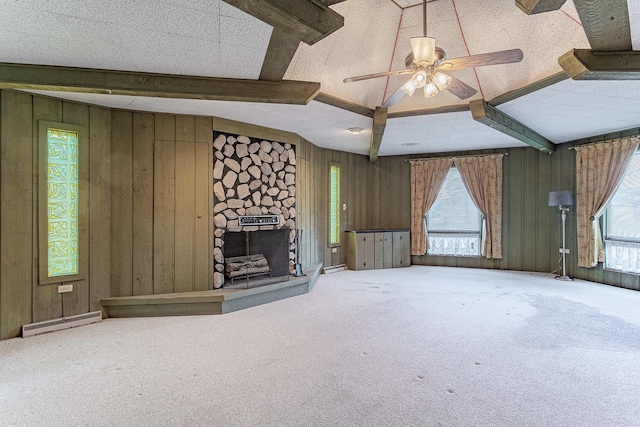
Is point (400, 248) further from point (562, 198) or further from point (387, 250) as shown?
point (562, 198)

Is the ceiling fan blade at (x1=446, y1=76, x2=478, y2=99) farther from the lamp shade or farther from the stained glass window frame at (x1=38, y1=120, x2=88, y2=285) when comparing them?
the stained glass window frame at (x1=38, y1=120, x2=88, y2=285)

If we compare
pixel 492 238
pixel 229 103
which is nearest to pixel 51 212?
pixel 229 103

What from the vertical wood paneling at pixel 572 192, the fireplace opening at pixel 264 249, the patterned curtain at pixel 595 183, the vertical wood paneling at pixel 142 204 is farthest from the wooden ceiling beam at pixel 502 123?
the vertical wood paneling at pixel 142 204

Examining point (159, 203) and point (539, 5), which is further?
point (159, 203)

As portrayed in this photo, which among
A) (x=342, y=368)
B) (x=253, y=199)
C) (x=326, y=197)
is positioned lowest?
(x=342, y=368)

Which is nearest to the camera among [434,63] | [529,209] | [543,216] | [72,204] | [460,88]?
[434,63]

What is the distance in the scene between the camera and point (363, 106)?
4184 millimetres

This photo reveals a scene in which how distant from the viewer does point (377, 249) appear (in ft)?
22.2

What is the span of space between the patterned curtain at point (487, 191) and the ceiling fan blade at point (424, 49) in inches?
181

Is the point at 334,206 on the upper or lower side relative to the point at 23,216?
upper

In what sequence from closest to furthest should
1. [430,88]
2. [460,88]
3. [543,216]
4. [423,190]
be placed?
[430,88]
[460,88]
[543,216]
[423,190]

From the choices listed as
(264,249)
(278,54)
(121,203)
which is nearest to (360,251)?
(264,249)

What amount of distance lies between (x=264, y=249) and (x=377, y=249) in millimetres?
2604

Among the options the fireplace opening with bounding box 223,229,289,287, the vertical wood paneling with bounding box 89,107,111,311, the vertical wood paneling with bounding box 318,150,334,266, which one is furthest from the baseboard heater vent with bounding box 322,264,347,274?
the vertical wood paneling with bounding box 89,107,111,311
